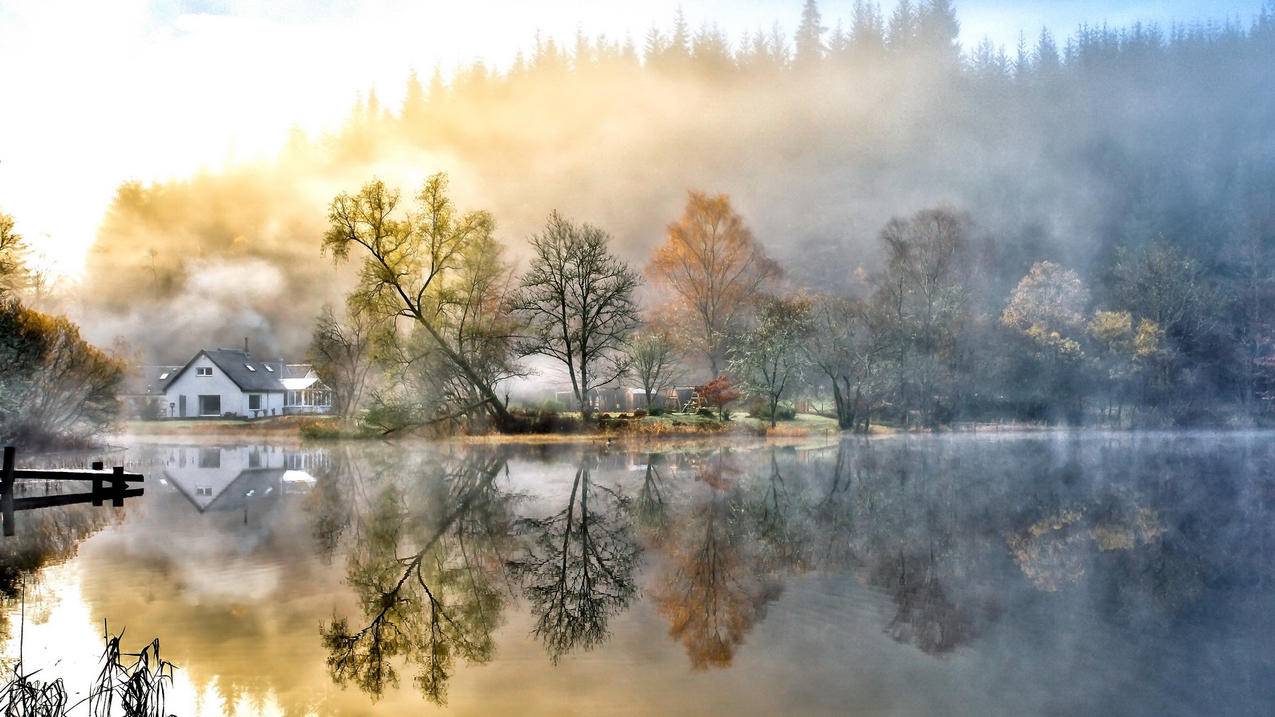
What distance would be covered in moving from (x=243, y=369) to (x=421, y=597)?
4295cm

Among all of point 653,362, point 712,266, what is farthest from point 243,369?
point 712,266

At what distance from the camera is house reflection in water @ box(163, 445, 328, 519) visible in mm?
17922

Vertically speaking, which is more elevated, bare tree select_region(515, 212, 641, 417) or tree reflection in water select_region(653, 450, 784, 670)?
bare tree select_region(515, 212, 641, 417)

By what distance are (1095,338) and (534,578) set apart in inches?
1474

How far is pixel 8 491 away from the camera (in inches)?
543

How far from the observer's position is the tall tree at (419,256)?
32.8m

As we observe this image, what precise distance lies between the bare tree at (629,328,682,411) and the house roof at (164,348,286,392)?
22.1 m

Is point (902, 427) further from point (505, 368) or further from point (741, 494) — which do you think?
point (741, 494)

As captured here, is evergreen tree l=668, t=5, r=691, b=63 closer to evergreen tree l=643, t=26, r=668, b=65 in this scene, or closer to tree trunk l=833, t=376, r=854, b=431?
evergreen tree l=643, t=26, r=668, b=65

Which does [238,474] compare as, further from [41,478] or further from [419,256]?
[419,256]

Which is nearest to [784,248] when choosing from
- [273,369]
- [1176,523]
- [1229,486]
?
[273,369]

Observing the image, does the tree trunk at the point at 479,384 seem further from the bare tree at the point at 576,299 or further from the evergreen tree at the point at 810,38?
the evergreen tree at the point at 810,38

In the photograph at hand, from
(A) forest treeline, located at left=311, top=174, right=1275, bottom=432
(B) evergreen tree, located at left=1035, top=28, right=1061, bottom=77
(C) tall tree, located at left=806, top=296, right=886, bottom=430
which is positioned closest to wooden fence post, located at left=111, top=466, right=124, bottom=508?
(A) forest treeline, located at left=311, top=174, right=1275, bottom=432

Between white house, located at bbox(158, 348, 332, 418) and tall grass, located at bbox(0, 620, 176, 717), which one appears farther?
white house, located at bbox(158, 348, 332, 418)
